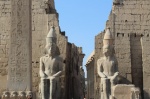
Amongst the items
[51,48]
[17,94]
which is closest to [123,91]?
[51,48]

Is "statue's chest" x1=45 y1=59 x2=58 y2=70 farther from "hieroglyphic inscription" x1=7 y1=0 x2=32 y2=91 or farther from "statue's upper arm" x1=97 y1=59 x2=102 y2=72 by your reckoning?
"statue's upper arm" x1=97 y1=59 x2=102 y2=72

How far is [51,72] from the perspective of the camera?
484 inches

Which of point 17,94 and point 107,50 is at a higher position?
point 107,50

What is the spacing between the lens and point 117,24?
1403 centimetres

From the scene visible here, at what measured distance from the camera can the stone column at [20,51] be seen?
37.1 ft

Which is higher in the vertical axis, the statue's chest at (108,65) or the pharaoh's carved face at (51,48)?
the pharaoh's carved face at (51,48)

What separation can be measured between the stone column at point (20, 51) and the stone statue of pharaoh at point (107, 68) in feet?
7.30

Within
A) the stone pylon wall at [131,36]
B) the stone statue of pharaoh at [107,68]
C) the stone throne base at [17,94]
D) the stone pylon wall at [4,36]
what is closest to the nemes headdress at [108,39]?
the stone statue of pharaoh at [107,68]

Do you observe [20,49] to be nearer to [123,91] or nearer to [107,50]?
[107,50]

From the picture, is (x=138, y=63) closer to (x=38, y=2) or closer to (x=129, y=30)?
(x=129, y=30)

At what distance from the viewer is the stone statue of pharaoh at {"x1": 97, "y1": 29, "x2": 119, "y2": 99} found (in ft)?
39.8

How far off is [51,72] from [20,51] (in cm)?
131

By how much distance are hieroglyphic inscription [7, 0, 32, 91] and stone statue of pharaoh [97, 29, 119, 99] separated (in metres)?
2.24

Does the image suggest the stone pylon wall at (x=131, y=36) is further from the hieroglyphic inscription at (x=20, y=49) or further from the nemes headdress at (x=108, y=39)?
the hieroglyphic inscription at (x=20, y=49)
